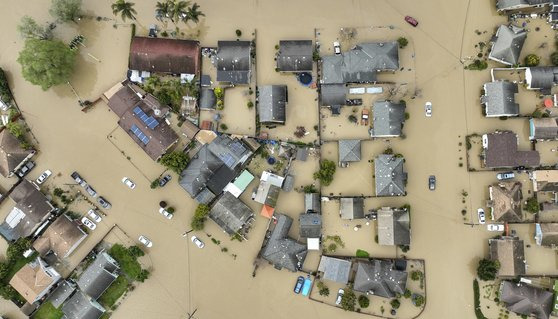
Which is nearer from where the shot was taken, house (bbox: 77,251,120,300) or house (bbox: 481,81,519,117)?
house (bbox: 481,81,519,117)

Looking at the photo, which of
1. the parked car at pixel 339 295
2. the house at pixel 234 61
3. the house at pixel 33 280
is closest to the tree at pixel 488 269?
the parked car at pixel 339 295

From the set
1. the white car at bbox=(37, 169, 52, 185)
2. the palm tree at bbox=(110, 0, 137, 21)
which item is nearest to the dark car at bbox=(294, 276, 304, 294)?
the white car at bbox=(37, 169, 52, 185)

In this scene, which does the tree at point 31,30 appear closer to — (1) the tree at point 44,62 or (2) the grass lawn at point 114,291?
(1) the tree at point 44,62

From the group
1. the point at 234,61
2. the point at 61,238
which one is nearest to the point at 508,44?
the point at 234,61

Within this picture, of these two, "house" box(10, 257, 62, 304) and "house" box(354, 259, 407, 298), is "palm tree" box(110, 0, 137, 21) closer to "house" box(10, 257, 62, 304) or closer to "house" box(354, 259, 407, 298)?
"house" box(10, 257, 62, 304)

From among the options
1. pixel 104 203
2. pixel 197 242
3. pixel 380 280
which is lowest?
pixel 104 203

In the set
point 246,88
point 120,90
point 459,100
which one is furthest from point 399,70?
point 120,90

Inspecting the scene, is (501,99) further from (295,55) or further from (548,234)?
(295,55)
